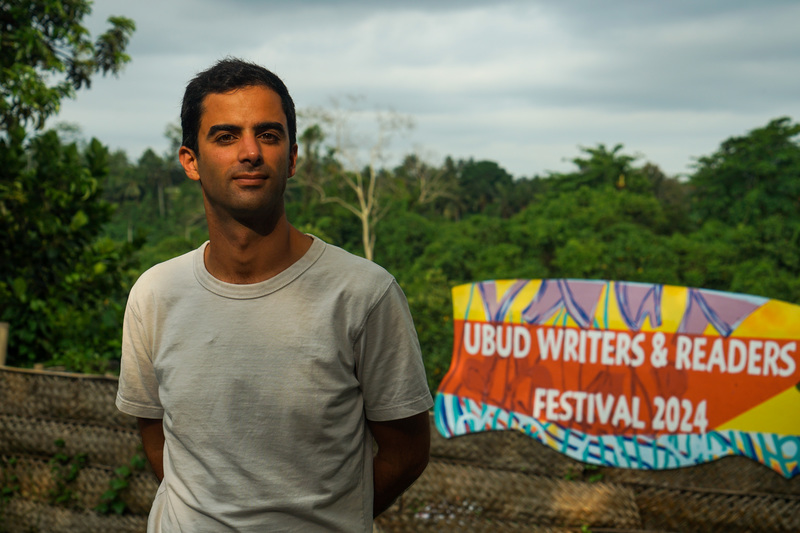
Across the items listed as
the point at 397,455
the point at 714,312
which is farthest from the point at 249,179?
the point at 714,312

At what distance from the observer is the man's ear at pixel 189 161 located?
151 centimetres

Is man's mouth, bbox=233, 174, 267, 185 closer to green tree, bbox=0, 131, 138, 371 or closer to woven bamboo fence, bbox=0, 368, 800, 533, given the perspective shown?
woven bamboo fence, bbox=0, 368, 800, 533

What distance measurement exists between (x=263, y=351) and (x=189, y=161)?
46 centimetres

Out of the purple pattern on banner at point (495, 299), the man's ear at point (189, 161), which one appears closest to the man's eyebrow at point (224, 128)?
the man's ear at point (189, 161)

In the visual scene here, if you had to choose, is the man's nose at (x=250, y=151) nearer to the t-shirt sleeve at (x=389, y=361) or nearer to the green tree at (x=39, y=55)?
the t-shirt sleeve at (x=389, y=361)

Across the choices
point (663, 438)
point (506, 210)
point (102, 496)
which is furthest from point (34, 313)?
point (506, 210)

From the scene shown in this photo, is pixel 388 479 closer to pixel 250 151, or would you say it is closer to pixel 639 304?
pixel 250 151

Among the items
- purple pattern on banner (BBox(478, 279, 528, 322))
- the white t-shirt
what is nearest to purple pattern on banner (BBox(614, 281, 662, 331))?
purple pattern on banner (BBox(478, 279, 528, 322))

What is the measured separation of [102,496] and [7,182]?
2812mm

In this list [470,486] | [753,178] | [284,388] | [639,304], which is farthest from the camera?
[753,178]

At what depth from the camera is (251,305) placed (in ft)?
4.57

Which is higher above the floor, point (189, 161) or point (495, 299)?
point (189, 161)

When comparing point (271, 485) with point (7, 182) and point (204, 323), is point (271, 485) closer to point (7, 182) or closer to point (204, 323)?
point (204, 323)

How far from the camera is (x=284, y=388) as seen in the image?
1343 millimetres
